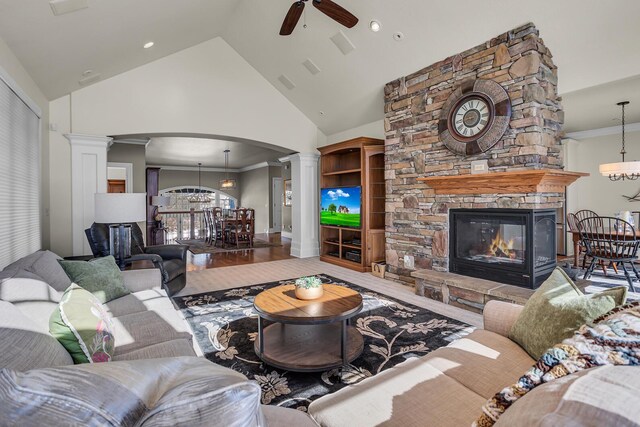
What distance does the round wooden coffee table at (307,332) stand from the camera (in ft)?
7.27

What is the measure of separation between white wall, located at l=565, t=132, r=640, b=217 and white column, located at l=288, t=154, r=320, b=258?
5393 millimetres

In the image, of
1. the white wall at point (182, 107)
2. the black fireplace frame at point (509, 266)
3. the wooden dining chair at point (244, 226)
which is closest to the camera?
the black fireplace frame at point (509, 266)

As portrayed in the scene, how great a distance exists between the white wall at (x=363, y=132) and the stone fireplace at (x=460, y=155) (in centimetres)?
75

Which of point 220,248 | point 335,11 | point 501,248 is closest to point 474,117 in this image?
point 501,248

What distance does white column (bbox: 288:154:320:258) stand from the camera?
23.0ft

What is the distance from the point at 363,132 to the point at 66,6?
457 centimetres

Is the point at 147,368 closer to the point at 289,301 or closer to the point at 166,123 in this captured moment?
the point at 289,301

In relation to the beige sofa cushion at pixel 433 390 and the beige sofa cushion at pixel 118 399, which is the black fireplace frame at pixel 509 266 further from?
the beige sofa cushion at pixel 118 399

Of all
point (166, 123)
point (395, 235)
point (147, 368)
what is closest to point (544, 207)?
point (395, 235)

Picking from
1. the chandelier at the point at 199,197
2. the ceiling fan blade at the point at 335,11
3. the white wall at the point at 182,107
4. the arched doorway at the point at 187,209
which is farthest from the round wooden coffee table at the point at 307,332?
the chandelier at the point at 199,197

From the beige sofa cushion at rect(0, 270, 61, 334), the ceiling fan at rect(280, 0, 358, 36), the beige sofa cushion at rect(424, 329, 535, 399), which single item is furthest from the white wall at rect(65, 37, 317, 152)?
the beige sofa cushion at rect(424, 329, 535, 399)

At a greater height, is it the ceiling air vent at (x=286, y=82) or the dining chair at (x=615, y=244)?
the ceiling air vent at (x=286, y=82)

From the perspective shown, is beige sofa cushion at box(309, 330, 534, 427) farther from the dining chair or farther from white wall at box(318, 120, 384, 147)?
white wall at box(318, 120, 384, 147)

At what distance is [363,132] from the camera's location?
6.16 meters
